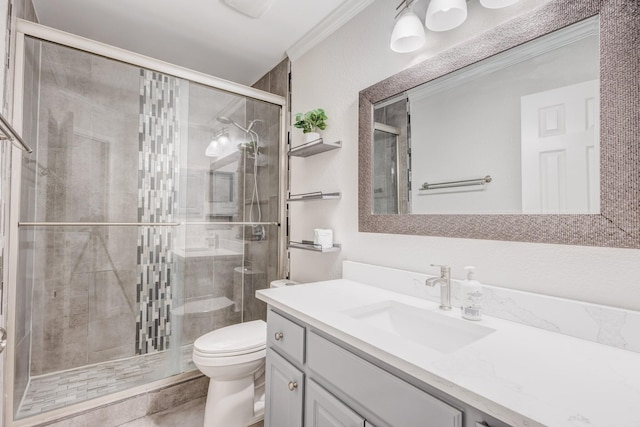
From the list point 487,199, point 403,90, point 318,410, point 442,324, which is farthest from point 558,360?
point 403,90

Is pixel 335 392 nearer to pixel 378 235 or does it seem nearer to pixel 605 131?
pixel 378 235

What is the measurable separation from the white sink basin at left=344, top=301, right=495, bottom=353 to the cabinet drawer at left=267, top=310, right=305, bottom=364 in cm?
20

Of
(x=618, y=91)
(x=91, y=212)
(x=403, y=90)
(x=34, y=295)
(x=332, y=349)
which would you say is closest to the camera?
(x=618, y=91)

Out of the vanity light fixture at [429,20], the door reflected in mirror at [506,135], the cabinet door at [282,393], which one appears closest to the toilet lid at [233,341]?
the cabinet door at [282,393]

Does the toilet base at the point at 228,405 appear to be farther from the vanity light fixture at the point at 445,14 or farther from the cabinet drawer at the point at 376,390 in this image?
the vanity light fixture at the point at 445,14

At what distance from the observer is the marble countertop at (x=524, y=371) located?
496 mm

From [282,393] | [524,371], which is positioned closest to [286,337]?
[282,393]

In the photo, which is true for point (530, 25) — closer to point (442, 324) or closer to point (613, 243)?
point (613, 243)

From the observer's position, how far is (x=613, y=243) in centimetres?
79

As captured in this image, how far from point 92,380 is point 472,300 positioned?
2.14 m

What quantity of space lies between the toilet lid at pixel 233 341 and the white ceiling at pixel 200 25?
1.91 meters

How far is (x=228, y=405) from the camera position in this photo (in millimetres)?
1547

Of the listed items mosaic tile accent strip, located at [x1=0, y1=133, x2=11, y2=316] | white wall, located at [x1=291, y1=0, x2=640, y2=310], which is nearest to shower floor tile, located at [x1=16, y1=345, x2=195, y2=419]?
mosaic tile accent strip, located at [x1=0, y1=133, x2=11, y2=316]

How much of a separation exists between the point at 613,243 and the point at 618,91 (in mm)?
419
